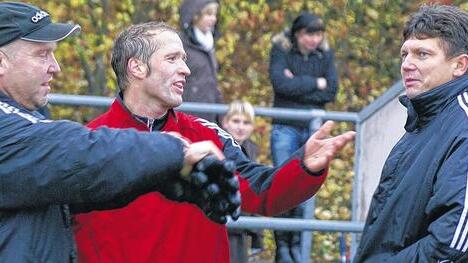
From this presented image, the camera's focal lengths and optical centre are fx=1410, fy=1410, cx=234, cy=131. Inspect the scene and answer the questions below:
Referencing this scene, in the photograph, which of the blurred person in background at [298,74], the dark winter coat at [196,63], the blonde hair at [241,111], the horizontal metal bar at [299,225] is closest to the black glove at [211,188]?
the horizontal metal bar at [299,225]

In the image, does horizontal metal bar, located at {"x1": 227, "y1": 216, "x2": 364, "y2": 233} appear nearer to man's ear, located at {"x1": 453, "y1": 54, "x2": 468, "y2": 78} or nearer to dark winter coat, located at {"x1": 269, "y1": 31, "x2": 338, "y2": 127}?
dark winter coat, located at {"x1": 269, "y1": 31, "x2": 338, "y2": 127}

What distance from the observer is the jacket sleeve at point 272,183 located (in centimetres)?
578

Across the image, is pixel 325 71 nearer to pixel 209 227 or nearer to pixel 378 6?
pixel 209 227

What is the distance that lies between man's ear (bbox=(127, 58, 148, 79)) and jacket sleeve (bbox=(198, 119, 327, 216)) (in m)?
0.39

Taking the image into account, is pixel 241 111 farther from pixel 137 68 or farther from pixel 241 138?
pixel 137 68

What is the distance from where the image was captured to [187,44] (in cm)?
1038

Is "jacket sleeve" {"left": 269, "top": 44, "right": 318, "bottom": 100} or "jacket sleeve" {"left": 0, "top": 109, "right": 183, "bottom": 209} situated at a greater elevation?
"jacket sleeve" {"left": 0, "top": 109, "right": 183, "bottom": 209}

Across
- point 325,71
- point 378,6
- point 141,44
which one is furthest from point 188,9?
point 378,6

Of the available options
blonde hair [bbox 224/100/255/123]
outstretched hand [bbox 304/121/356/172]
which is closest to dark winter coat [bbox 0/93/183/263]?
outstretched hand [bbox 304/121/356/172]

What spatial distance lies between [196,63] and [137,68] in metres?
4.22

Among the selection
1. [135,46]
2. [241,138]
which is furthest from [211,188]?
[241,138]

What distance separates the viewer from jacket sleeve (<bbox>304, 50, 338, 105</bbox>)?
34.9ft

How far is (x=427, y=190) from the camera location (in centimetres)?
578

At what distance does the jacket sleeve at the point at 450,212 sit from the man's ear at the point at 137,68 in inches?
54.1
